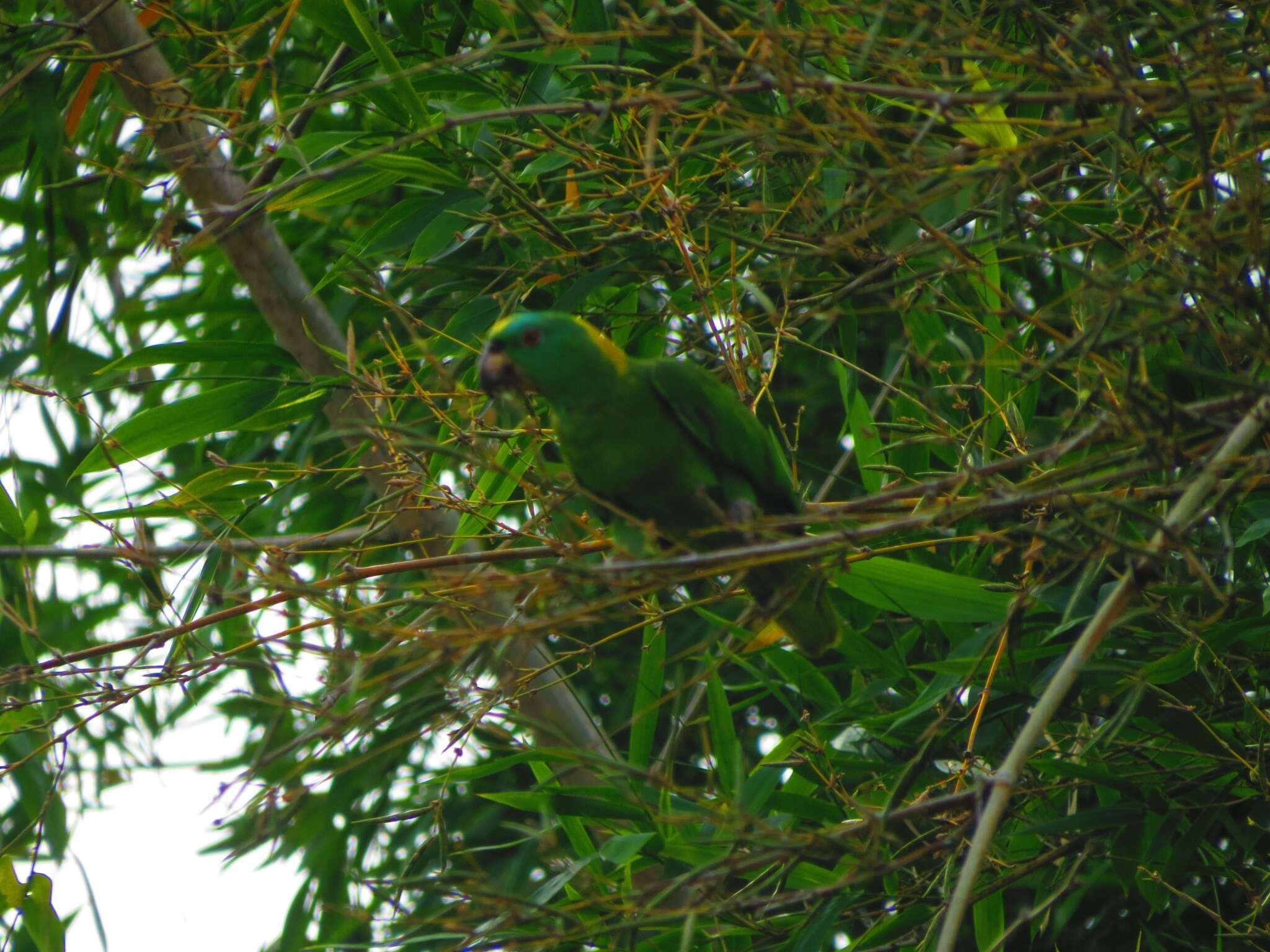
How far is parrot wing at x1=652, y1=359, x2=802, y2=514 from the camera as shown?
1847mm

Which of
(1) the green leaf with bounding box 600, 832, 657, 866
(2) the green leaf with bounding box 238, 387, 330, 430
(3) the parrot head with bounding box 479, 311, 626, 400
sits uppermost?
(2) the green leaf with bounding box 238, 387, 330, 430

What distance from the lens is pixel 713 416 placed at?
6.07ft

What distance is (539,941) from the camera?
4.02 ft

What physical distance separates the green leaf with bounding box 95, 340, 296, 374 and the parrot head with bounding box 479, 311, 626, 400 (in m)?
0.84

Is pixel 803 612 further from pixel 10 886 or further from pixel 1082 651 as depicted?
pixel 10 886

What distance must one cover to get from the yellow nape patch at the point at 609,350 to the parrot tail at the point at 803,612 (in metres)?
0.38

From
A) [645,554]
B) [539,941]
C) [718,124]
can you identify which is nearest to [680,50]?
[718,124]

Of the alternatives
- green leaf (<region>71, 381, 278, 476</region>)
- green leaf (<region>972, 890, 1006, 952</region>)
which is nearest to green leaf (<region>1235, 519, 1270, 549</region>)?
green leaf (<region>972, 890, 1006, 952</region>)

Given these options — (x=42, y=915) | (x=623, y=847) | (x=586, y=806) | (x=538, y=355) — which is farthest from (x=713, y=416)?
(x=42, y=915)

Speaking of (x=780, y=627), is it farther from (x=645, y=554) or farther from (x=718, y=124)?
(x=718, y=124)

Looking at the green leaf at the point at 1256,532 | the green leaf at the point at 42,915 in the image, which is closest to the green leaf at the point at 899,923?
the green leaf at the point at 1256,532

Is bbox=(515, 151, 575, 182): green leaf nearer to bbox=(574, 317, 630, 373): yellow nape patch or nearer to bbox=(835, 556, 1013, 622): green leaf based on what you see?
bbox=(574, 317, 630, 373): yellow nape patch

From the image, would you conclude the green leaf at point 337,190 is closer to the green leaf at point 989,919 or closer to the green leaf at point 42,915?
the green leaf at point 42,915

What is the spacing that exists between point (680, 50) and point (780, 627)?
3.32ft
